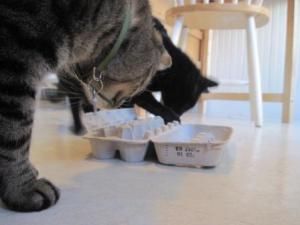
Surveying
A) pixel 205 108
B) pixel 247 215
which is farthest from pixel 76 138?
pixel 205 108

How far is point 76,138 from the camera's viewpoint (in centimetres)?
145

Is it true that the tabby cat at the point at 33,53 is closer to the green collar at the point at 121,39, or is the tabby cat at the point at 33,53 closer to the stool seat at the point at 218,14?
the green collar at the point at 121,39

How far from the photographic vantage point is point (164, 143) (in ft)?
3.26

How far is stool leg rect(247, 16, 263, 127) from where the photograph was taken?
6.25 feet

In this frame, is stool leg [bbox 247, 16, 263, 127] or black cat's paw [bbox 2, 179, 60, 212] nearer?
black cat's paw [bbox 2, 179, 60, 212]

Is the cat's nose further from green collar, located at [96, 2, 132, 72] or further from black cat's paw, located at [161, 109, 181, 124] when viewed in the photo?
black cat's paw, located at [161, 109, 181, 124]

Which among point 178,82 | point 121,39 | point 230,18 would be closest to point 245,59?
point 230,18

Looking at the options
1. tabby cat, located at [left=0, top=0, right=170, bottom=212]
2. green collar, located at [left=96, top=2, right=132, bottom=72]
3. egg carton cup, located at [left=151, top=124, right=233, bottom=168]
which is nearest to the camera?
tabby cat, located at [left=0, top=0, right=170, bottom=212]

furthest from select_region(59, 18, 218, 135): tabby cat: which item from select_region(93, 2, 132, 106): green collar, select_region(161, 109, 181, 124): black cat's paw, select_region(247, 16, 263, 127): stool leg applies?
select_region(93, 2, 132, 106): green collar

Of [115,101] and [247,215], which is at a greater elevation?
[115,101]

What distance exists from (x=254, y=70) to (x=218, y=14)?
427 millimetres

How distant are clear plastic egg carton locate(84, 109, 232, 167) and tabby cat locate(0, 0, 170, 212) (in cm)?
30

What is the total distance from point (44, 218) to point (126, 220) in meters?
0.14

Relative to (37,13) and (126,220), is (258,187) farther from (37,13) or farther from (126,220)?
(37,13)
